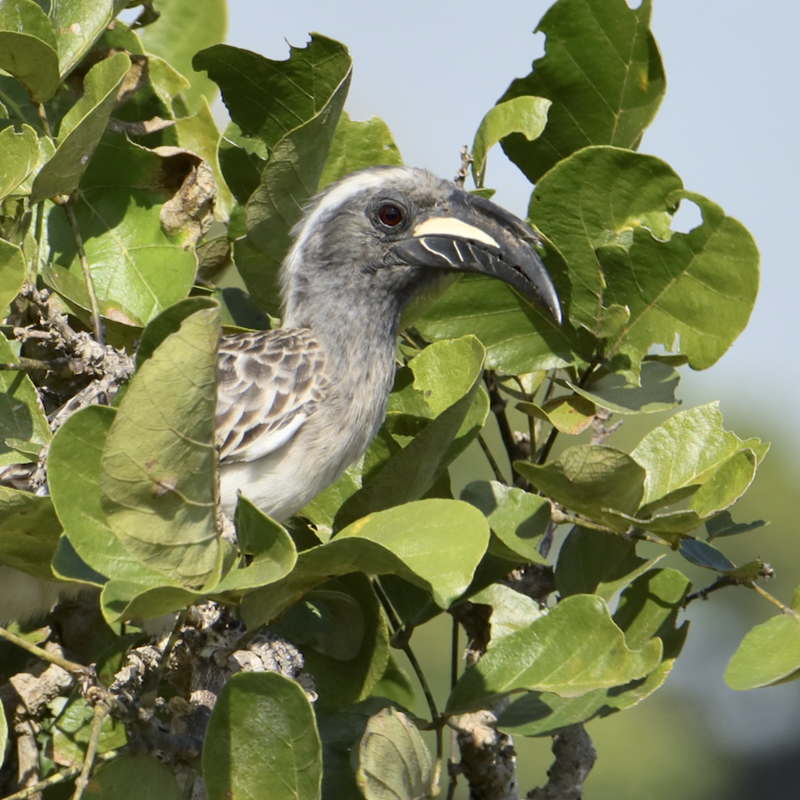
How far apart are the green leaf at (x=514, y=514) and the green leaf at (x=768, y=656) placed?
0.41m

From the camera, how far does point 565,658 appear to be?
6.17 feet

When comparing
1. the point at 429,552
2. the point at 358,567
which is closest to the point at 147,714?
the point at 358,567

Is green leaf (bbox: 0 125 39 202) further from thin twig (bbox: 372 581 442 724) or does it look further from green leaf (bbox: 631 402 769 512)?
green leaf (bbox: 631 402 769 512)

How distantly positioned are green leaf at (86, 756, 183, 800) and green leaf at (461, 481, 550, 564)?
0.77 metres

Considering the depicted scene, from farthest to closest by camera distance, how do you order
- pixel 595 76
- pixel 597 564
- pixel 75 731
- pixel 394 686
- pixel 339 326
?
pixel 339 326, pixel 394 686, pixel 595 76, pixel 75 731, pixel 597 564

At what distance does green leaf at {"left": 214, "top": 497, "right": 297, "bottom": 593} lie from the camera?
4.87ft

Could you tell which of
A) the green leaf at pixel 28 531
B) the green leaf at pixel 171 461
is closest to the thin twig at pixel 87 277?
the green leaf at pixel 28 531

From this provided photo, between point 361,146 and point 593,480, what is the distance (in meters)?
1.16

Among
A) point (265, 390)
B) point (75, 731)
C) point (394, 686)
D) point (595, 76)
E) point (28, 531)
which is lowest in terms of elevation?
point (75, 731)

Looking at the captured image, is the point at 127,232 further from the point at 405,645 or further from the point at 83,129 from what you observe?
the point at 405,645

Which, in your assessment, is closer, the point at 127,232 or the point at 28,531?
the point at 28,531

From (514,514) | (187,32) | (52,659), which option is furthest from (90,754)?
(187,32)

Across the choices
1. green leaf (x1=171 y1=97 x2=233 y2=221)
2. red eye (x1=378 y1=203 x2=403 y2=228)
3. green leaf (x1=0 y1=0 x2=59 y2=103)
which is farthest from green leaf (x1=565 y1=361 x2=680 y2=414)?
green leaf (x1=0 y1=0 x2=59 y2=103)

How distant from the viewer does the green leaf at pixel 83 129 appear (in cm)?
199
